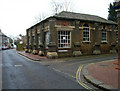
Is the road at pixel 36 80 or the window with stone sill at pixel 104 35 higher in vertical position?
the window with stone sill at pixel 104 35

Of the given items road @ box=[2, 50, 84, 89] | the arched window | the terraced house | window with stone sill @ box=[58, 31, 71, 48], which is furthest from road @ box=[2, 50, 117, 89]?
the arched window

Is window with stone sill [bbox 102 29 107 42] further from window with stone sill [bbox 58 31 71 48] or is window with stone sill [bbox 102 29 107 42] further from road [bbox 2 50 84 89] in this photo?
road [bbox 2 50 84 89]

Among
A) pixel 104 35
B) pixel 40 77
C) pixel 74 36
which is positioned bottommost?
pixel 40 77

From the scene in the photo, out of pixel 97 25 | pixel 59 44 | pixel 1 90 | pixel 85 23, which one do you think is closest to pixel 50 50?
pixel 59 44

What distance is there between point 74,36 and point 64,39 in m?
1.51

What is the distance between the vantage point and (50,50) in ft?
47.9

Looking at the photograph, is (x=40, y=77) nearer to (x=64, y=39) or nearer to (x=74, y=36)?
(x=64, y=39)

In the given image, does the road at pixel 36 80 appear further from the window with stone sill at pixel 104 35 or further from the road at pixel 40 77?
the window with stone sill at pixel 104 35

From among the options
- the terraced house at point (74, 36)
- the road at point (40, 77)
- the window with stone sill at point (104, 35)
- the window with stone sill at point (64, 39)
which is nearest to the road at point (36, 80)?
the road at point (40, 77)

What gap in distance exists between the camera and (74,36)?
16344 mm

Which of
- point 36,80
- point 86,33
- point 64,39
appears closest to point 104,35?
point 86,33

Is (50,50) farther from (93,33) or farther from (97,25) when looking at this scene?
(97,25)

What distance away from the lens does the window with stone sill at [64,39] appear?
51.7 ft

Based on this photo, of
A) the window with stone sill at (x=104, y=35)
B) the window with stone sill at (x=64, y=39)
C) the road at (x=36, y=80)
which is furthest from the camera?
the window with stone sill at (x=104, y=35)
